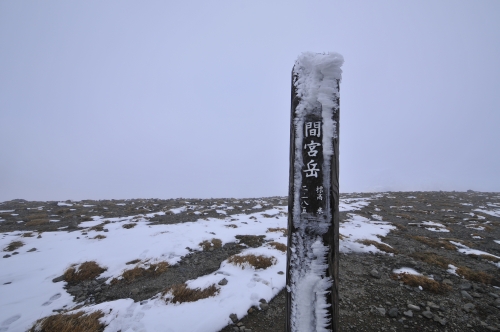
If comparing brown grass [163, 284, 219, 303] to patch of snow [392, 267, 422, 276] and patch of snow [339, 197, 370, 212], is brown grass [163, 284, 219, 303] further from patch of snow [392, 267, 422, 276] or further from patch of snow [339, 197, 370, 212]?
patch of snow [339, 197, 370, 212]

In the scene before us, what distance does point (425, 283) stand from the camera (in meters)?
5.49

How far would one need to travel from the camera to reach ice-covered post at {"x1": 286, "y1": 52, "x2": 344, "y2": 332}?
2.45 metres

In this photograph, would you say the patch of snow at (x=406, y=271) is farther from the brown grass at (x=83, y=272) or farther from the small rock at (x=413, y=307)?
the brown grass at (x=83, y=272)

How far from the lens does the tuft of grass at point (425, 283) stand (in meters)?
5.30

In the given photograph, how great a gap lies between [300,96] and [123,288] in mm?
7524

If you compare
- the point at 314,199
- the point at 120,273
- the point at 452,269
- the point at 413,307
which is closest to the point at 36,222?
the point at 120,273

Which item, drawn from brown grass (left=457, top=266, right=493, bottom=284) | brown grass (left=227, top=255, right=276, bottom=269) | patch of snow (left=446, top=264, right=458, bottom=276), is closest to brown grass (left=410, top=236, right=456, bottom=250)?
patch of snow (left=446, top=264, right=458, bottom=276)

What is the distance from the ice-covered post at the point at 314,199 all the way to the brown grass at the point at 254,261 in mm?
4431

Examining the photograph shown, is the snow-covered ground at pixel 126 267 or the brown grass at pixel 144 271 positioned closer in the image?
the snow-covered ground at pixel 126 267

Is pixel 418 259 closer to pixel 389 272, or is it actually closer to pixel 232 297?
pixel 389 272

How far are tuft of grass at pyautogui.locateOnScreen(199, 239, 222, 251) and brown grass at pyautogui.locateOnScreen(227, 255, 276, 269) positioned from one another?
2.35 m

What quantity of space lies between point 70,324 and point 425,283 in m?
8.84

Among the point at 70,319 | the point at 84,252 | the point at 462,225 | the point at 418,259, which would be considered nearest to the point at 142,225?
the point at 84,252

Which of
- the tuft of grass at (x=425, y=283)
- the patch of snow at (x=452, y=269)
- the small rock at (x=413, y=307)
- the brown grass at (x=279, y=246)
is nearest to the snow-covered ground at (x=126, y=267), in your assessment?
the brown grass at (x=279, y=246)
